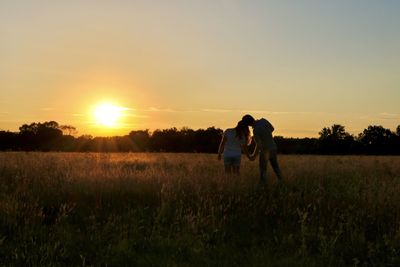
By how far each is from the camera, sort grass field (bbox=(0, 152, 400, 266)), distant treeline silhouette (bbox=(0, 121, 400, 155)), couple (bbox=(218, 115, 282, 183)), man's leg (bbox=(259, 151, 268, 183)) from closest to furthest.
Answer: grass field (bbox=(0, 152, 400, 266)) < man's leg (bbox=(259, 151, 268, 183)) < couple (bbox=(218, 115, 282, 183)) < distant treeline silhouette (bbox=(0, 121, 400, 155))

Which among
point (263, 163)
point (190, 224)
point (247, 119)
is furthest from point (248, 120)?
point (190, 224)

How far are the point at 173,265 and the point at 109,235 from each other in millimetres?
1273

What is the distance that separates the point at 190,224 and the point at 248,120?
4.53m

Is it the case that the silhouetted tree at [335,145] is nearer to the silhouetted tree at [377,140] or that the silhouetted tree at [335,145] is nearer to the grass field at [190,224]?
the silhouetted tree at [377,140]

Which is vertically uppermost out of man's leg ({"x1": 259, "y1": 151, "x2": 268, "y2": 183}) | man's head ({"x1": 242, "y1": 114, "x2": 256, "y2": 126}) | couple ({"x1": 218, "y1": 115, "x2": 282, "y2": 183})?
man's head ({"x1": 242, "y1": 114, "x2": 256, "y2": 126})

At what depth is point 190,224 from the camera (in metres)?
6.48

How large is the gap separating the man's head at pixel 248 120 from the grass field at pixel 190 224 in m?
1.67

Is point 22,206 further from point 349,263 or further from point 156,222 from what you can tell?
point 349,263

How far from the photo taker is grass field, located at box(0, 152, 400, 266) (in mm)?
5605

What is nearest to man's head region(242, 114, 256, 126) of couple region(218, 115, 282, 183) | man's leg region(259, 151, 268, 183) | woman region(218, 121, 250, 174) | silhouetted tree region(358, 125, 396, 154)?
couple region(218, 115, 282, 183)

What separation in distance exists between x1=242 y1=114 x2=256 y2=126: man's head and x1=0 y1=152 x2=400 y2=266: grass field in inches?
65.8

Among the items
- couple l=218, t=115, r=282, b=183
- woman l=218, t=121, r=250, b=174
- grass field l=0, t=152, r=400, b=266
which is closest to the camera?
grass field l=0, t=152, r=400, b=266

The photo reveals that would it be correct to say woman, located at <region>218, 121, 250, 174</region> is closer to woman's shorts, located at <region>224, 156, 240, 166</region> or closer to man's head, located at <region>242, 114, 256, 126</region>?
woman's shorts, located at <region>224, 156, 240, 166</region>

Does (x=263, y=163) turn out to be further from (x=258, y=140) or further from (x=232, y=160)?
(x=232, y=160)
